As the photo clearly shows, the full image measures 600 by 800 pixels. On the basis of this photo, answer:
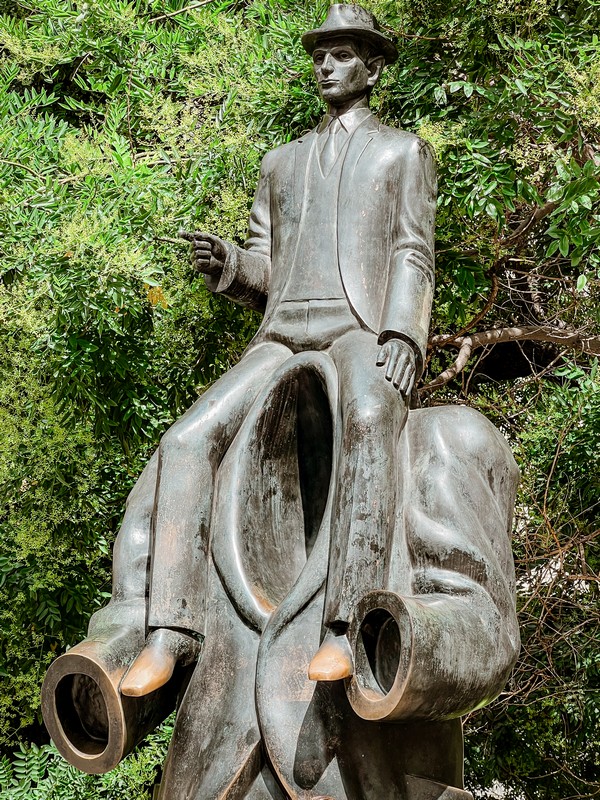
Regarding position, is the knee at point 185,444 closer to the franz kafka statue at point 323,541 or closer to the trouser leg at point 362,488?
the franz kafka statue at point 323,541

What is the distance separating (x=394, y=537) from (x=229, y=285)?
1067mm

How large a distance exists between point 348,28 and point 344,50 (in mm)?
76

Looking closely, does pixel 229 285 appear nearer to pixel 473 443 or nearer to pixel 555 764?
pixel 473 443

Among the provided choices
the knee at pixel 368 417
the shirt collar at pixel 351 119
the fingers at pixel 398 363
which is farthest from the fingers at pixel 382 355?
the shirt collar at pixel 351 119

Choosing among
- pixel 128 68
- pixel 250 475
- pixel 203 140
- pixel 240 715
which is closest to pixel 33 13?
pixel 128 68

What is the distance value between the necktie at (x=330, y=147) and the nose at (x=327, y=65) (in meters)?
0.15

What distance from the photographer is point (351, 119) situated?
4.17 m

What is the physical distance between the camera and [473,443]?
3643 millimetres

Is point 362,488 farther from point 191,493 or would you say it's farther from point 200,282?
point 200,282

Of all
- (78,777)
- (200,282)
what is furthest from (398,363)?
(78,777)

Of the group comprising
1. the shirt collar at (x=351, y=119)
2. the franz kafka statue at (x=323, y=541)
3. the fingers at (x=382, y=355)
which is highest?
the shirt collar at (x=351, y=119)

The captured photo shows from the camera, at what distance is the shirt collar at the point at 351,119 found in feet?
13.6

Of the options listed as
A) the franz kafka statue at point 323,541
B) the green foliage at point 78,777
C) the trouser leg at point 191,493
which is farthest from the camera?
the green foliage at point 78,777

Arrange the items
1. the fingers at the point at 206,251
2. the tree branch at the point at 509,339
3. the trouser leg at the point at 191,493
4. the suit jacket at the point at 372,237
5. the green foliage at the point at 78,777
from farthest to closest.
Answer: the green foliage at the point at 78,777 → the tree branch at the point at 509,339 → the fingers at the point at 206,251 → the suit jacket at the point at 372,237 → the trouser leg at the point at 191,493
